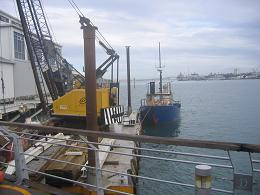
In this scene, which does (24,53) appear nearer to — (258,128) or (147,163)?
(147,163)

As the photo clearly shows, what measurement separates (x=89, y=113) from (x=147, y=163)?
455 inches

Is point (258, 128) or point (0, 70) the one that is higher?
point (0, 70)

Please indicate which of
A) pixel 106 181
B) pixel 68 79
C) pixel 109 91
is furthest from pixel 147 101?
pixel 106 181

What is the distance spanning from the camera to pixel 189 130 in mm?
31219

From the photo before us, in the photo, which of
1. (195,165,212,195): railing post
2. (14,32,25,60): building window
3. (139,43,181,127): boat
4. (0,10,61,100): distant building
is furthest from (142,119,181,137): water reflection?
(195,165,212,195): railing post

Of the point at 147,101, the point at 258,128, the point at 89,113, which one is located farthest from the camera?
the point at 147,101

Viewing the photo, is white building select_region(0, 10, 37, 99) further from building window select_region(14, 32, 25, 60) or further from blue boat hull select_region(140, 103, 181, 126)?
blue boat hull select_region(140, 103, 181, 126)

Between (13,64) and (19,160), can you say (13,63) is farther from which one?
(19,160)

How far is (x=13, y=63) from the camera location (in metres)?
28.1

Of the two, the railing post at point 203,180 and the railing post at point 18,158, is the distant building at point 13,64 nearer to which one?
the railing post at point 18,158

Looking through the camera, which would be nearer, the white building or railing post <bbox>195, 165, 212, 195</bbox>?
railing post <bbox>195, 165, 212, 195</bbox>

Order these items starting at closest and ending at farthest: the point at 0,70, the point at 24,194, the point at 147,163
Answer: the point at 24,194
the point at 147,163
the point at 0,70

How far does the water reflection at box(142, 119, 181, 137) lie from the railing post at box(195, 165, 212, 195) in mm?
26203

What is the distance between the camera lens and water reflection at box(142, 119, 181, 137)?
3027cm
